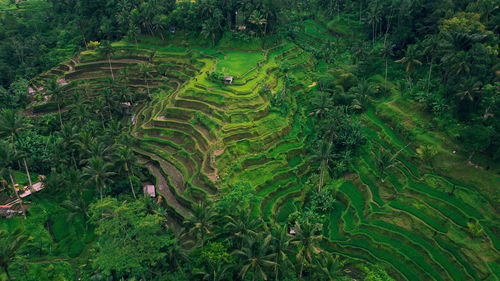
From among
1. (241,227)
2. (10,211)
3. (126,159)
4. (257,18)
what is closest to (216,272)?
(241,227)

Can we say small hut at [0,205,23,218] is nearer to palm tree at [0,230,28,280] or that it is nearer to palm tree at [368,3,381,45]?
palm tree at [0,230,28,280]

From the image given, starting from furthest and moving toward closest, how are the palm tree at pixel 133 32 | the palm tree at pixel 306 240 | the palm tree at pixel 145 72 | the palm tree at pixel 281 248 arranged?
the palm tree at pixel 133 32
the palm tree at pixel 145 72
the palm tree at pixel 281 248
the palm tree at pixel 306 240

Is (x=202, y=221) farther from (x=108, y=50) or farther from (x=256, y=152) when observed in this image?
(x=108, y=50)

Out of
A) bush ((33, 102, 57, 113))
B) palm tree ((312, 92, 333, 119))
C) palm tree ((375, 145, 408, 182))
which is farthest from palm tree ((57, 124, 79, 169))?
palm tree ((375, 145, 408, 182))

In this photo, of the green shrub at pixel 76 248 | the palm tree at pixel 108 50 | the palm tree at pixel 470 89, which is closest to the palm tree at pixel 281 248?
the green shrub at pixel 76 248

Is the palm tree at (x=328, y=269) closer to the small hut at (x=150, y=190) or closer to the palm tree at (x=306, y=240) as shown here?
the palm tree at (x=306, y=240)

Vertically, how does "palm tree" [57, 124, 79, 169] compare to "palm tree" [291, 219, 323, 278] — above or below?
above
